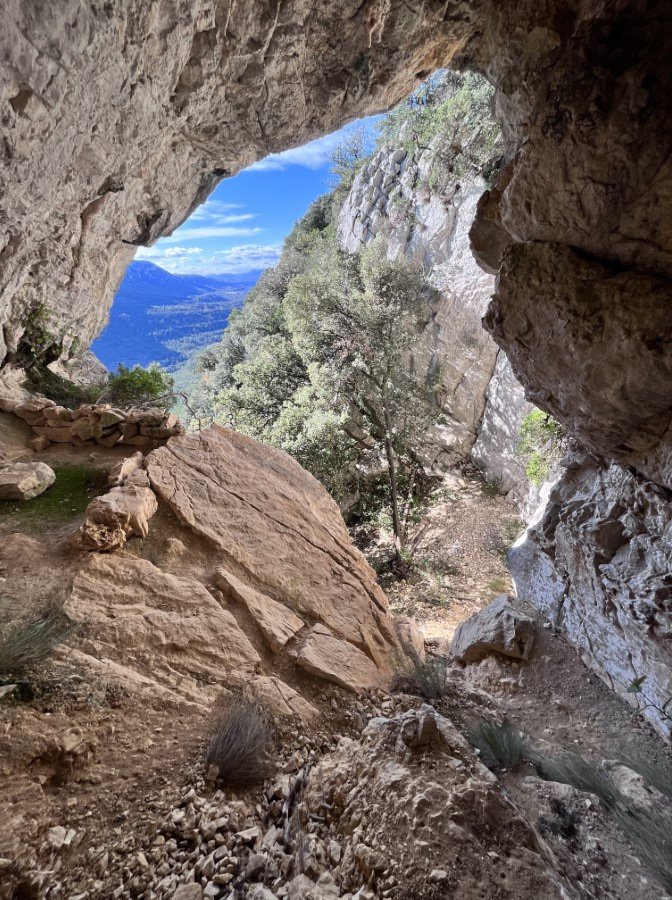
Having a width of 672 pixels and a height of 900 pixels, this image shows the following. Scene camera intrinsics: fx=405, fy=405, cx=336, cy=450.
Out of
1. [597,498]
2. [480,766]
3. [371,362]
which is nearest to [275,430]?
[371,362]

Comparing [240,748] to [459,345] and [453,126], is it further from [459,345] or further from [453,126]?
[453,126]

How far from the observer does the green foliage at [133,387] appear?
836 centimetres

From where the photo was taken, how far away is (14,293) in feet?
20.7

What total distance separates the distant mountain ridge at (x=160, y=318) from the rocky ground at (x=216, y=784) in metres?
34.0

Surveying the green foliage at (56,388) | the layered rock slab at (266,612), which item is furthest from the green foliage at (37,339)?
the layered rock slab at (266,612)

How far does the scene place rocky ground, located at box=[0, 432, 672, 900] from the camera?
187 centimetres

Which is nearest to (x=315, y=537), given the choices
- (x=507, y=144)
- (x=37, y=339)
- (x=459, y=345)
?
(x=507, y=144)

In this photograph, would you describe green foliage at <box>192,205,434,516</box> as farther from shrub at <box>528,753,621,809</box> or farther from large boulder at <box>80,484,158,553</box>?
shrub at <box>528,753,621,809</box>

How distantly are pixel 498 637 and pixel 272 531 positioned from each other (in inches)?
150

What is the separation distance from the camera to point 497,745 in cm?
323

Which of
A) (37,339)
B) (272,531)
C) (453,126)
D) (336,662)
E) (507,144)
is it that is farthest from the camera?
(453,126)

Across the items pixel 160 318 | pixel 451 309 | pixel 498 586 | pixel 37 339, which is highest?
pixel 160 318

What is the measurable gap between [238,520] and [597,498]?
4652 mm

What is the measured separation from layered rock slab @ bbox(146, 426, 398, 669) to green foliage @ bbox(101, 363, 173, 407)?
393 cm
